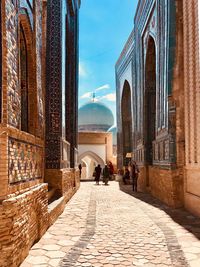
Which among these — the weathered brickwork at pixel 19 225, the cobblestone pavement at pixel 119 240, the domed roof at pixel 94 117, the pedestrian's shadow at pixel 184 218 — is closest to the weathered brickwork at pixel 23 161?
the weathered brickwork at pixel 19 225

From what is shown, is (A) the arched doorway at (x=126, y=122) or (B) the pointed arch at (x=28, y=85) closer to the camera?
(B) the pointed arch at (x=28, y=85)

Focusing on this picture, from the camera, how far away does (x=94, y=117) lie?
119 feet

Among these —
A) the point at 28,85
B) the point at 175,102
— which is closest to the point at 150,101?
the point at 175,102

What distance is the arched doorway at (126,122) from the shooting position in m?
20.8

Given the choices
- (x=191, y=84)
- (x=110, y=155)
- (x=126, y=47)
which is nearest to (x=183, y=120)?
(x=191, y=84)

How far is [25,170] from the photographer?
177 inches

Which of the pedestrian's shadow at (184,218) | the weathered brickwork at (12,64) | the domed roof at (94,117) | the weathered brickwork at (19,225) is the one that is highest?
the domed roof at (94,117)

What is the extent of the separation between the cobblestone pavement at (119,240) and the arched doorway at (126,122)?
13.3 metres

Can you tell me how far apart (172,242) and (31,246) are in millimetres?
2140

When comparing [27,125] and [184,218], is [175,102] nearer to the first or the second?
[184,218]

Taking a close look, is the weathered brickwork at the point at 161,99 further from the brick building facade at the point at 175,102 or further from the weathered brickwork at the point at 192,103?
the weathered brickwork at the point at 192,103

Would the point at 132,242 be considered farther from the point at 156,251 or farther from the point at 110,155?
the point at 110,155

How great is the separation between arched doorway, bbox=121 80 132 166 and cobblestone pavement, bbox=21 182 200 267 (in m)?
13.3

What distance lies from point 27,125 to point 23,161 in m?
1.41
